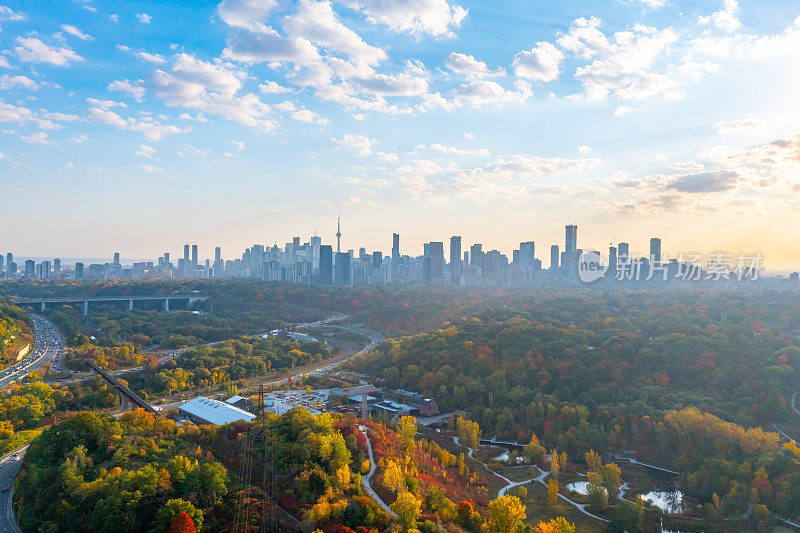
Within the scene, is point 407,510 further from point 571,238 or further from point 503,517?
point 571,238

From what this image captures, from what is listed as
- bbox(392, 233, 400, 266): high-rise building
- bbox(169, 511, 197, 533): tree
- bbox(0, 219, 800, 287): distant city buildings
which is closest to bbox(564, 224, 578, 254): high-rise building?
bbox(0, 219, 800, 287): distant city buildings

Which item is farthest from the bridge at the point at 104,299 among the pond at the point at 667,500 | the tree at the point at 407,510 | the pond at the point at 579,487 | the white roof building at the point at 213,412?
the pond at the point at 667,500

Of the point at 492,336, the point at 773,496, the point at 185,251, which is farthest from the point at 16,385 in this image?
the point at 185,251

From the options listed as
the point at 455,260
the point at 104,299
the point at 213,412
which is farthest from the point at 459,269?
the point at 213,412

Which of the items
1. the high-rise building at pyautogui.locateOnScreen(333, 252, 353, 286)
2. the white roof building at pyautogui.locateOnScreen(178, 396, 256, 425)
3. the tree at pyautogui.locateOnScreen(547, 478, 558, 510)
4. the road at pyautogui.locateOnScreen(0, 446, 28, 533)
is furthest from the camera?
the high-rise building at pyautogui.locateOnScreen(333, 252, 353, 286)

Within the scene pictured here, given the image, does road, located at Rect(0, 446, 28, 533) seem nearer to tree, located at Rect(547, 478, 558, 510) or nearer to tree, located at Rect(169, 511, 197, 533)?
tree, located at Rect(169, 511, 197, 533)
